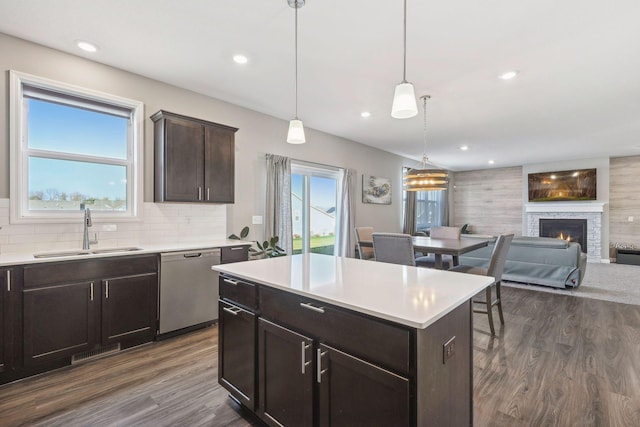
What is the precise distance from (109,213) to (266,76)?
219 cm

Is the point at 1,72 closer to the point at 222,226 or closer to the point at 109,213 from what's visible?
the point at 109,213

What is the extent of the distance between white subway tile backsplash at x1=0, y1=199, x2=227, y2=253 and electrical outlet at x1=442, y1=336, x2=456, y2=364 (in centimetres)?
316

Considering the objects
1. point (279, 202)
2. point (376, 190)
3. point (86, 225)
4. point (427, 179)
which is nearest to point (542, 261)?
point (427, 179)

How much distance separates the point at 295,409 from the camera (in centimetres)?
153

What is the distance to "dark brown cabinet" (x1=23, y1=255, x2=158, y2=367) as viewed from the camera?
2.31 metres

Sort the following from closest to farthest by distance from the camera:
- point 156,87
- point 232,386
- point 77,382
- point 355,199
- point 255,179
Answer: point 232,386, point 77,382, point 156,87, point 255,179, point 355,199

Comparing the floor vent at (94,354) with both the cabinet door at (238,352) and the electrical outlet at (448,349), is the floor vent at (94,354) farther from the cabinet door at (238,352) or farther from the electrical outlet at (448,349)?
the electrical outlet at (448,349)

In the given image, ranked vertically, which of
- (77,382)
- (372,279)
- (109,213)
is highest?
(109,213)

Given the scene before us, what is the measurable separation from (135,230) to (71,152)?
949 millimetres

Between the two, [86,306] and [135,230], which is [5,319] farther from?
[135,230]

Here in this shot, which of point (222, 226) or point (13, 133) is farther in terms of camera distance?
point (222, 226)

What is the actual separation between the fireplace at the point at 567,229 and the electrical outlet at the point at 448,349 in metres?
8.68

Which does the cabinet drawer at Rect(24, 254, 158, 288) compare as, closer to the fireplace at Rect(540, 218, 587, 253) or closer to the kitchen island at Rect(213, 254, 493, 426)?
the kitchen island at Rect(213, 254, 493, 426)

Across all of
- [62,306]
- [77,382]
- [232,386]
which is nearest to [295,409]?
[232,386]
